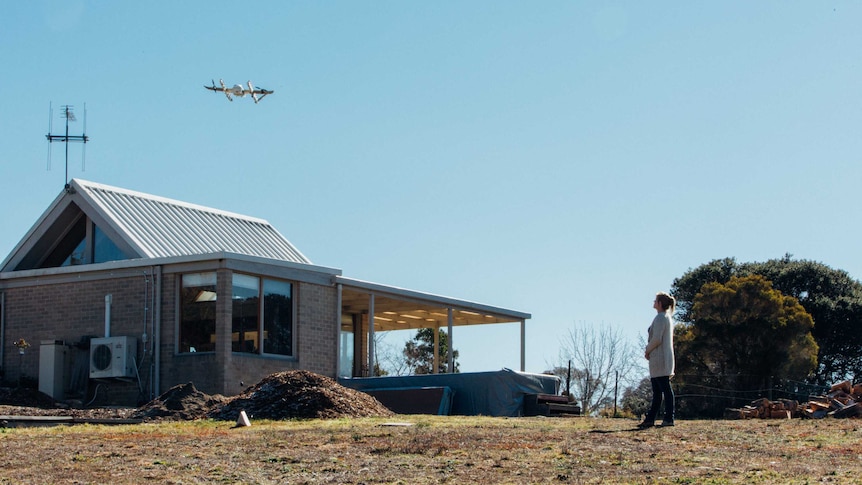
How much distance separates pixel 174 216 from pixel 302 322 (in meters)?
4.86

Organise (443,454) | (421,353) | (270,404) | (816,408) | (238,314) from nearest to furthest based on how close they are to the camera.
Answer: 1. (443,454)
2. (816,408)
3. (270,404)
4. (238,314)
5. (421,353)

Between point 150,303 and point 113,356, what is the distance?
52.4 inches

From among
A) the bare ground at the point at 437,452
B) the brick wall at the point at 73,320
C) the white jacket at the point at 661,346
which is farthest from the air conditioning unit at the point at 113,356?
the white jacket at the point at 661,346

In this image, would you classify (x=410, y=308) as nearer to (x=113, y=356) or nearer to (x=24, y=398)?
(x=113, y=356)

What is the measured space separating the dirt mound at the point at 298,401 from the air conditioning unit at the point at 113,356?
252 inches

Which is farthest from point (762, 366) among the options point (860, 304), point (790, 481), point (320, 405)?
point (790, 481)

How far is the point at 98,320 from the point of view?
2436 centimetres

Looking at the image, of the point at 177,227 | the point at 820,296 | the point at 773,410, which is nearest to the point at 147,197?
the point at 177,227

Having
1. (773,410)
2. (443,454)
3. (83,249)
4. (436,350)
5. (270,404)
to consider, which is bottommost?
(443,454)

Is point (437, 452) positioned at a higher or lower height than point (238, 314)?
lower

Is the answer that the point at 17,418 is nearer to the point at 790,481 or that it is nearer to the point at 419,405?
the point at 419,405

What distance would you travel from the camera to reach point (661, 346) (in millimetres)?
13227

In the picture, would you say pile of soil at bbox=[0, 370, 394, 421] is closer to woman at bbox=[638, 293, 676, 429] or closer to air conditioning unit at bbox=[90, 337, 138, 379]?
air conditioning unit at bbox=[90, 337, 138, 379]

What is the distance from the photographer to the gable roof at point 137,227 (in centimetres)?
2511
